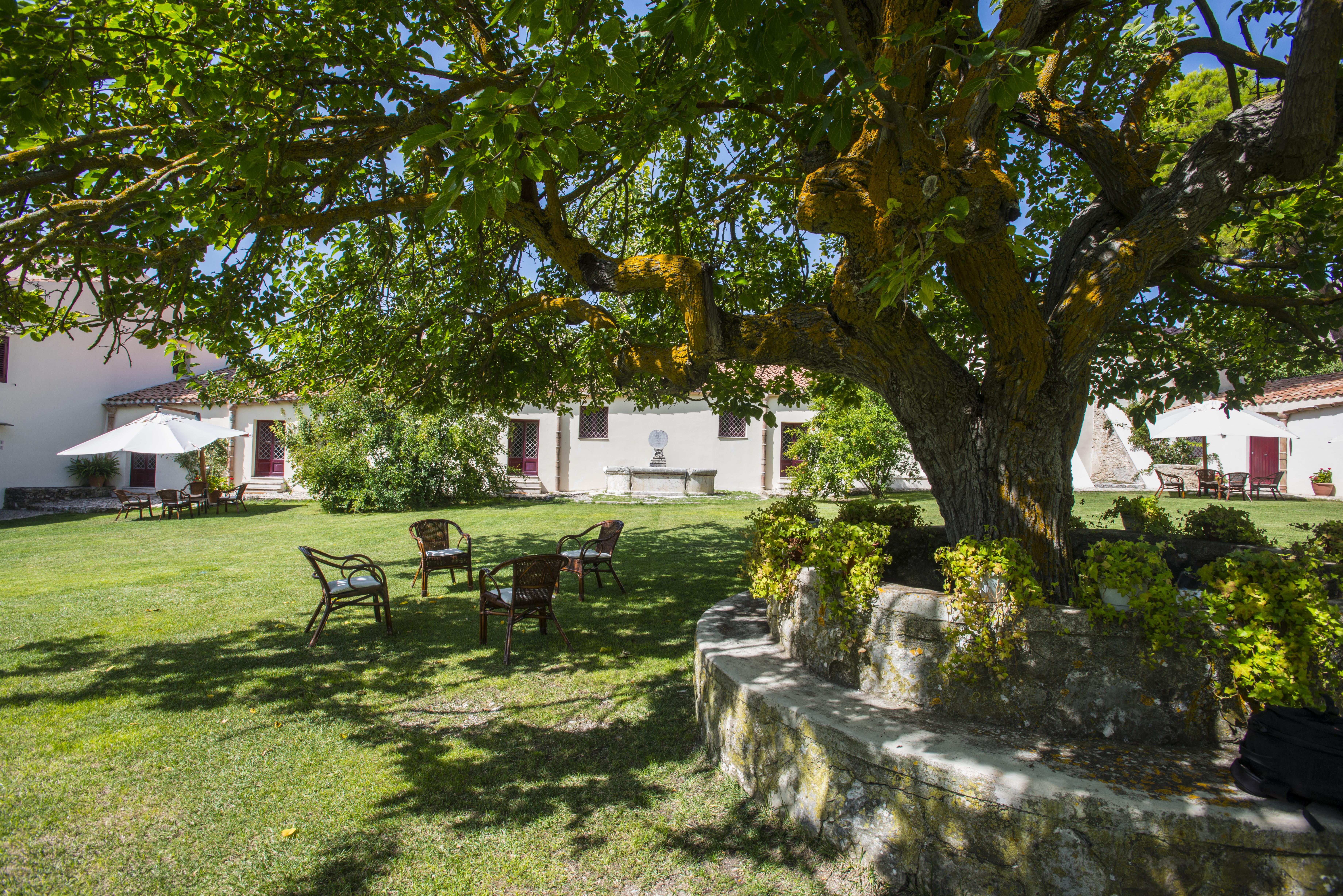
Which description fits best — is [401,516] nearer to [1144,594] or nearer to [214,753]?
[214,753]

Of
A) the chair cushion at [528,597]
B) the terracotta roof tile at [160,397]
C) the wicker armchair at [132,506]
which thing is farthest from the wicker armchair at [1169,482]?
the wicker armchair at [132,506]

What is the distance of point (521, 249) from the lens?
6.76 m

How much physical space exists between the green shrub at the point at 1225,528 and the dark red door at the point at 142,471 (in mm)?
25581

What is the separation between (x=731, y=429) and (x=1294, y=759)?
18067 mm

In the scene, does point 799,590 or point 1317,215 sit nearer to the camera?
point 799,590

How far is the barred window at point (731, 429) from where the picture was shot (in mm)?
19984

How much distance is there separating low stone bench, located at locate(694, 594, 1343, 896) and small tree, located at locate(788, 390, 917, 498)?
12.2 metres

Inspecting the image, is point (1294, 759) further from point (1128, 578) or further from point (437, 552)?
point (437, 552)

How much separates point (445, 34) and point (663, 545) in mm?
7391

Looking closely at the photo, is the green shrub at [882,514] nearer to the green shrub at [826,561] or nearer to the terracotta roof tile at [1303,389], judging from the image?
the green shrub at [826,561]

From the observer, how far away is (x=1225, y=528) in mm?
5160

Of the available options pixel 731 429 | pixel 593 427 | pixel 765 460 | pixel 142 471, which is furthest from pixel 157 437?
pixel 765 460

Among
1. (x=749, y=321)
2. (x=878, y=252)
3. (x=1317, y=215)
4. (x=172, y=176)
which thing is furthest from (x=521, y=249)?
(x=1317, y=215)

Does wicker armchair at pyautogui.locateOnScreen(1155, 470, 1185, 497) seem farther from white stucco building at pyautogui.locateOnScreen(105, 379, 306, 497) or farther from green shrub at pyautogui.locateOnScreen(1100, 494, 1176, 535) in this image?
white stucco building at pyautogui.locateOnScreen(105, 379, 306, 497)
